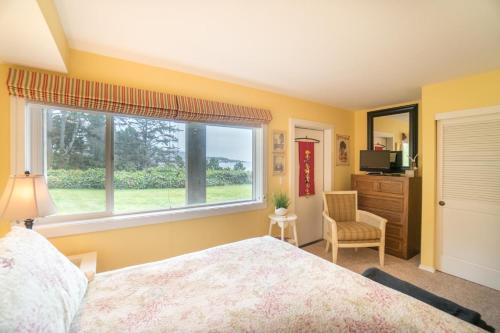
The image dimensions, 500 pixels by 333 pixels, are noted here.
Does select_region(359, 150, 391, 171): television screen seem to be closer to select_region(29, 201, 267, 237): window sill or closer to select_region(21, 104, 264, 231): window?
select_region(21, 104, 264, 231): window

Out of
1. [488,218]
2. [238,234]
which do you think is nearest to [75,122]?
[238,234]

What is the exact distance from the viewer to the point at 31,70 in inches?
69.3

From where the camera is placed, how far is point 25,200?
1.43 metres

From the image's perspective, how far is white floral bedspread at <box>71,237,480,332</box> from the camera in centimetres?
96

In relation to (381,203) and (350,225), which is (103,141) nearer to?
(350,225)

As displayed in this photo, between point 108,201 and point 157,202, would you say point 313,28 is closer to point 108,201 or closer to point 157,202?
point 157,202

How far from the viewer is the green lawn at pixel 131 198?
1975 mm

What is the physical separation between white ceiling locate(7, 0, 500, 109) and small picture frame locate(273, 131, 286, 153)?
31.4 inches

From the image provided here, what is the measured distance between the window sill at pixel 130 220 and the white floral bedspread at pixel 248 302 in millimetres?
762

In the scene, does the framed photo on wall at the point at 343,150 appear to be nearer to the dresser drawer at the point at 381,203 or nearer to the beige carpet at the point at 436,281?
the dresser drawer at the point at 381,203

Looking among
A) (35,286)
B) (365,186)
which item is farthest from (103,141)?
(365,186)

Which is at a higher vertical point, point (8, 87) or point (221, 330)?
point (8, 87)

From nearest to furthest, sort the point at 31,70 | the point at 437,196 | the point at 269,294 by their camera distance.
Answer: the point at 269,294, the point at 31,70, the point at 437,196

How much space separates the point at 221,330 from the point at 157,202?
5.71 ft
